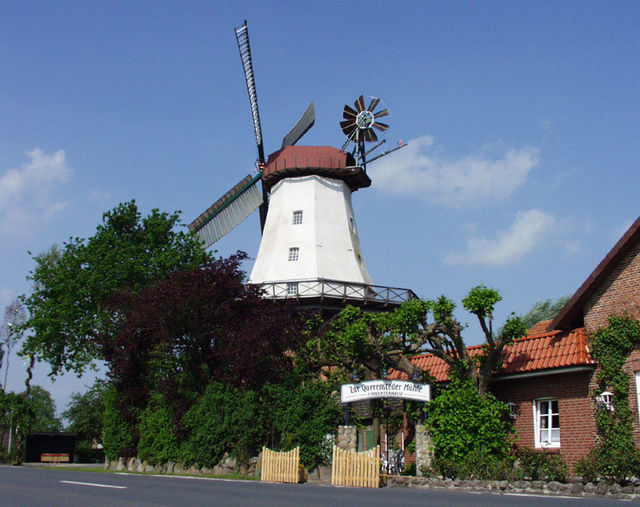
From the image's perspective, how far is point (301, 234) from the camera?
1421 inches

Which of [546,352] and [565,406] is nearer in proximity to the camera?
[565,406]

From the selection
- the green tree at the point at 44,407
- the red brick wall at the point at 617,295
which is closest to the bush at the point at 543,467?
the red brick wall at the point at 617,295

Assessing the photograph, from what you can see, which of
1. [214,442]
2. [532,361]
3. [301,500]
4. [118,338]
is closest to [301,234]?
[118,338]

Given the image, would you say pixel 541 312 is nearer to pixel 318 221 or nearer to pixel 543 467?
pixel 318 221

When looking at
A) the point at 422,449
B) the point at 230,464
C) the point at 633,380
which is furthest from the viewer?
the point at 230,464

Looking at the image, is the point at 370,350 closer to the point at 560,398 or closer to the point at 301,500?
the point at 560,398

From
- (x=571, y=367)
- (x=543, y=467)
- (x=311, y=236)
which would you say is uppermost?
(x=311, y=236)

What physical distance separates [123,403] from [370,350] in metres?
11.7

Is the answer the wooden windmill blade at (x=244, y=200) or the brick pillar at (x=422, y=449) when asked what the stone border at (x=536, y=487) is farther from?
the wooden windmill blade at (x=244, y=200)

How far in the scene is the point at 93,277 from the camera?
31234 mm

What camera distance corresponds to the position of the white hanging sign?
57.3ft

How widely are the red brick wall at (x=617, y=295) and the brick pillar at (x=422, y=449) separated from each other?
4.90 m

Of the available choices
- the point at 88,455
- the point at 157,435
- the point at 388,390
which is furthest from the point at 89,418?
the point at 388,390

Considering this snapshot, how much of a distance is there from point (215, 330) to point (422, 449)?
804 cm
